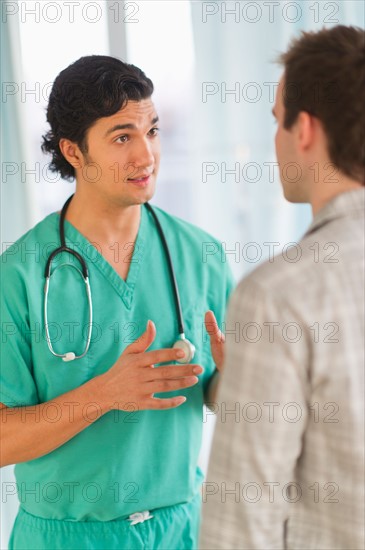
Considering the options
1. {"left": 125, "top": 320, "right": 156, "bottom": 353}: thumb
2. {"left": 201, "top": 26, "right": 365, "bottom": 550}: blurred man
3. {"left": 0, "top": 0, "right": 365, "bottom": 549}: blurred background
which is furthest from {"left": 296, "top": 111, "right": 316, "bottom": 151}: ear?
{"left": 0, "top": 0, "right": 365, "bottom": 549}: blurred background

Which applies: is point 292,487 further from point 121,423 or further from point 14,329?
point 14,329

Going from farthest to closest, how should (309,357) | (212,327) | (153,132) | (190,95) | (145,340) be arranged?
1. (190,95)
2. (153,132)
3. (212,327)
4. (145,340)
5. (309,357)

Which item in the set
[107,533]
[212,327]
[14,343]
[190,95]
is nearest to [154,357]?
[212,327]

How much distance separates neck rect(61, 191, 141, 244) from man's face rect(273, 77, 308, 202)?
58 centimetres

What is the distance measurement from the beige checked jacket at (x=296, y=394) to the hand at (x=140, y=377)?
430 mm

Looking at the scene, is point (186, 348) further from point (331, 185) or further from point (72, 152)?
point (331, 185)

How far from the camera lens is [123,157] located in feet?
4.96

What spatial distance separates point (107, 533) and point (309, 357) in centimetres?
76

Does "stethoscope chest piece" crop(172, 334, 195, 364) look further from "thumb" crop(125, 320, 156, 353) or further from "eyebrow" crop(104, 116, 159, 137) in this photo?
"eyebrow" crop(104, 116, 159, 137)

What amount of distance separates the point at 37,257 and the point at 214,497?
0.73 m

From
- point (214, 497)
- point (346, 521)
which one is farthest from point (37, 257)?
point (346, 521)

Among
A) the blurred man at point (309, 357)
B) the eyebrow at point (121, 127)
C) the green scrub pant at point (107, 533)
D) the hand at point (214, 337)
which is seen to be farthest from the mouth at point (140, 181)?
the green scrub pant at point (107, 533)

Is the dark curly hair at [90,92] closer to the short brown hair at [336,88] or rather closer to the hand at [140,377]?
the hand at [140,377]

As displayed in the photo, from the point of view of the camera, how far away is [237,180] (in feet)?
7.38
